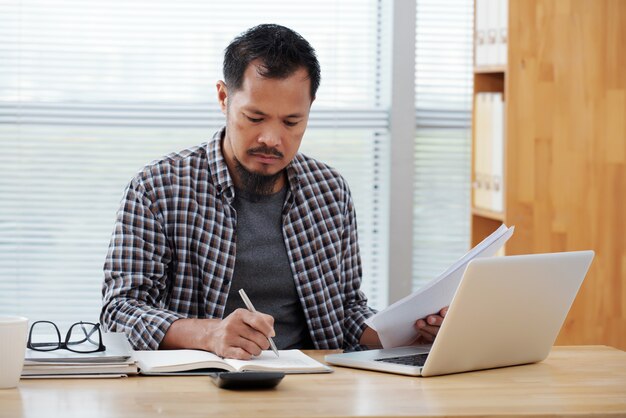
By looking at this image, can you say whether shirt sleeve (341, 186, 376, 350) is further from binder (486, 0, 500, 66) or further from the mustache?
binder (486, 0, 500, 66)

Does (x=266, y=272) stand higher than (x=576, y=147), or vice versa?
(x=576, y=147)

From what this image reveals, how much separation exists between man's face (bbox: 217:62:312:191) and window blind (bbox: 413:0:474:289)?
155 centimetres

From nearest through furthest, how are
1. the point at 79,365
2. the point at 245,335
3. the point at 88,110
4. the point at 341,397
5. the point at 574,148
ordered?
1. the point at 341,397
2. the point at 79,365
3. the point at 245,335
4. the point at 574,148
5. the point at 88,110

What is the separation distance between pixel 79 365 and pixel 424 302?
699 millimetres

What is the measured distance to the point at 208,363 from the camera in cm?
170

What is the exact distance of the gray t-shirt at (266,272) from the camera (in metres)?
2.31

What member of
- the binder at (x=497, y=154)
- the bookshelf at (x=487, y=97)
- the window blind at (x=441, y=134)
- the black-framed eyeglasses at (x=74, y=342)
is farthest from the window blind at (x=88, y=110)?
the black-framed eyeglasses at (x=74, y=342)

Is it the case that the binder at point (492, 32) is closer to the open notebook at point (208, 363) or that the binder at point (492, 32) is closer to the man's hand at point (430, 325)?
the man's hand at point (430, 325)

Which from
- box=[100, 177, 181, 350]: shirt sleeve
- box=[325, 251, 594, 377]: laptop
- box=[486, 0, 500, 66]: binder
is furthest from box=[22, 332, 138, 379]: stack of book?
box=[486, 0, 500, 66]: binder

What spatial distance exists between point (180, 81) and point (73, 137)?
1.52 feet

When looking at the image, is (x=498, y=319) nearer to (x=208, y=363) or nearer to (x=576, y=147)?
(x=208, y=363)

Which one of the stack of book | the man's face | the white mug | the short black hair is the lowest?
the stack of book

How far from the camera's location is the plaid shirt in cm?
215

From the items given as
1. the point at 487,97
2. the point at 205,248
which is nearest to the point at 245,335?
the point at 205,248
